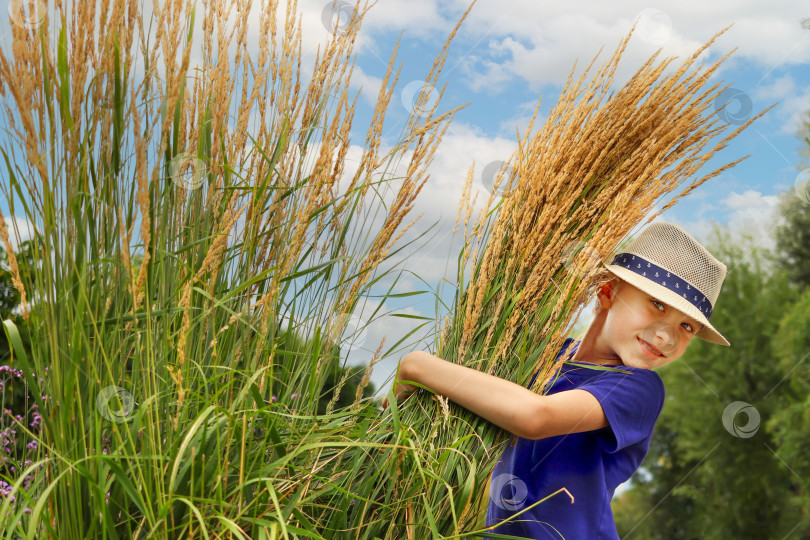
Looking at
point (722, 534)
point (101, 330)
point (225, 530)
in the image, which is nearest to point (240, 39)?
point (101, 330)

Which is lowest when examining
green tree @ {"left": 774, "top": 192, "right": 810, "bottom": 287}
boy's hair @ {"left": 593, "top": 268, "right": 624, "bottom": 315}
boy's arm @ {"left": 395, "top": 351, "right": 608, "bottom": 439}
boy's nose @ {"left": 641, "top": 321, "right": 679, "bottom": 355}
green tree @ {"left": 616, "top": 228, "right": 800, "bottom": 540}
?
green tree @ {"left": 616, "top": 228, "right": 800, "bottom": 540}

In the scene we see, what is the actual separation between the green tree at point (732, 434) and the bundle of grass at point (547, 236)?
10.8m

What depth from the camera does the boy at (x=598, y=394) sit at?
56.2 inches

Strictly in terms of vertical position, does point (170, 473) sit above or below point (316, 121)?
below

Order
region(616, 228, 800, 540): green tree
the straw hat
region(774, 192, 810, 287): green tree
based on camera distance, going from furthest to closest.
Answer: region(774, 192, 810, 287): green tree < region(616, 228, 800, 540): green tree < the straw hat

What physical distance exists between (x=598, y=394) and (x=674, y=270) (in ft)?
1.51

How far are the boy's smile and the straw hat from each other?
0.05 m

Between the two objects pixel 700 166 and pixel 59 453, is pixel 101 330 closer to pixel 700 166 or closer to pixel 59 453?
pixel 59 453

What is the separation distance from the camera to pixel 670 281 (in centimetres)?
175

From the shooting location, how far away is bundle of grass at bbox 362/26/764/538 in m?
1.43

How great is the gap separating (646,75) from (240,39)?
3.51 ft

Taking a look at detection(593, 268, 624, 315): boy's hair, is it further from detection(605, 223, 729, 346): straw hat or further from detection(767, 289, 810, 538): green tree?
detection(767, 289, 810, 538): green tree

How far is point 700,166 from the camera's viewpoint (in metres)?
1.61

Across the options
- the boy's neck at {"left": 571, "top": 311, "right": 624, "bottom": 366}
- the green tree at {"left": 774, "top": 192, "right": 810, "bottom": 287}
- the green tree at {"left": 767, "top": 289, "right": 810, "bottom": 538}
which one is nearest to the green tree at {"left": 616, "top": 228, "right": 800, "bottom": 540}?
the green tree at {"left": 774, "top": 192, "right": 810, "bottom": 287}
